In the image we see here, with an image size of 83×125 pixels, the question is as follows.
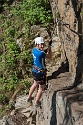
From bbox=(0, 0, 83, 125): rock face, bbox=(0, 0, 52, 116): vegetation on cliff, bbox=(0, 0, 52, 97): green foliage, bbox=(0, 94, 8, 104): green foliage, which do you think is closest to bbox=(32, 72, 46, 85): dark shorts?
bbox=(0, 0, 83, 125): rock face

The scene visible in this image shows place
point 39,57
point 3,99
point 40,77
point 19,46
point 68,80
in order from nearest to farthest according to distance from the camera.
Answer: point 39,57
point 68,80
point 40,77
point 3,99
point 19,46

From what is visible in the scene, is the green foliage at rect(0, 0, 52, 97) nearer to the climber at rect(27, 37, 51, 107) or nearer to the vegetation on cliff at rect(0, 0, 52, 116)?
the vegetation on cliff at rect(0, 0, 52, 116)

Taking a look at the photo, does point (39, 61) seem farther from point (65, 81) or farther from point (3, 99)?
point (3, 99)

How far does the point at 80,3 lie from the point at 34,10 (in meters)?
5.08

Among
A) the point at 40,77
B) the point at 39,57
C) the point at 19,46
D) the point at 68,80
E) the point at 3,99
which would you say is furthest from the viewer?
the point at 19,46

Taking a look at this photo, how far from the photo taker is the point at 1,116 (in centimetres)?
1045

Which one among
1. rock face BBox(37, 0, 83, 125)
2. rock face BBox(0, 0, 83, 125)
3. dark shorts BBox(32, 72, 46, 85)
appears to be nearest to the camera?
rock face BBox(37, 0, 83, 125)

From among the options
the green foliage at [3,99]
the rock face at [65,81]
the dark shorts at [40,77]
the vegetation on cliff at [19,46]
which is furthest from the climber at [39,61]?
the green foliage at [3,99]

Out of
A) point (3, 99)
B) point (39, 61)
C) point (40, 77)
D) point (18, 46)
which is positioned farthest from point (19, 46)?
point (39, 61)

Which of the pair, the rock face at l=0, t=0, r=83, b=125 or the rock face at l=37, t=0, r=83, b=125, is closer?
the rock face at l=37, t=0, r=83, b=125

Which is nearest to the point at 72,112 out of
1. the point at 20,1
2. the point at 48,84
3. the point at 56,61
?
the point at 48,84

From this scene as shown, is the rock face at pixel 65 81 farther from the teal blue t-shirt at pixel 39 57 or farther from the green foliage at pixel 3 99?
the green foliage at pixel 3 99

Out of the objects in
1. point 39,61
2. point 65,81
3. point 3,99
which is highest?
point 39,61

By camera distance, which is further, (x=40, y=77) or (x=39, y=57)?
(x=40, y=77)
